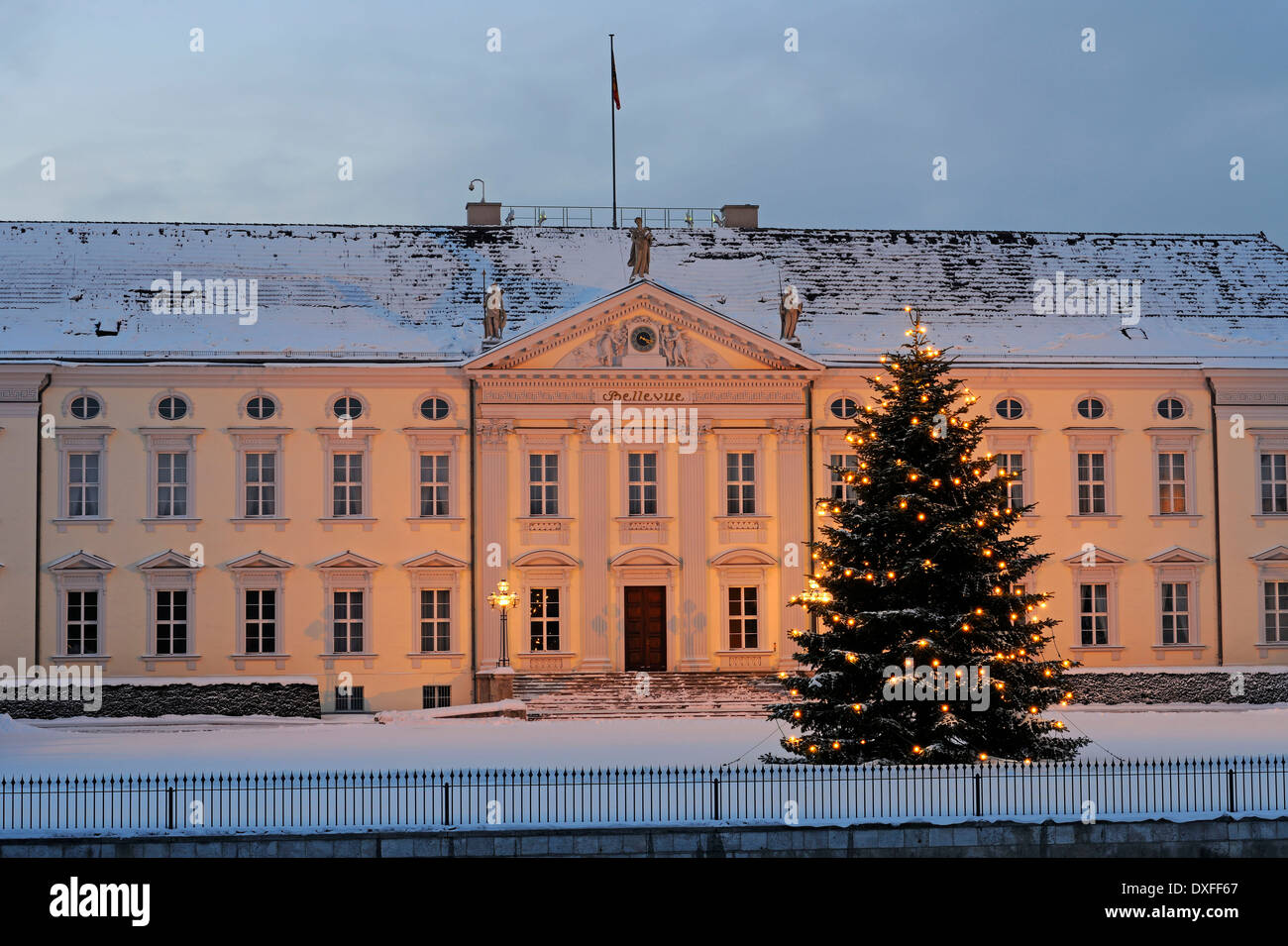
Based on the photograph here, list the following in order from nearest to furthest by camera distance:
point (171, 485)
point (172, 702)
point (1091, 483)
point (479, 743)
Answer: point (479, 743) → point (172, 702) → point (171, 485) → point (1091, 483)

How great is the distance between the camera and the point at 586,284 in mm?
45188

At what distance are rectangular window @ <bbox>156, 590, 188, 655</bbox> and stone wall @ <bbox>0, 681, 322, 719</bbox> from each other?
113 inches

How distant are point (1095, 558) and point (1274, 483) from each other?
5.47m

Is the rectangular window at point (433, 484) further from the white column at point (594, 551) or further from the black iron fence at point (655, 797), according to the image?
the black iron fence at point (655, 797)

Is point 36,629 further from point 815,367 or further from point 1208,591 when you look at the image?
point 1208,591

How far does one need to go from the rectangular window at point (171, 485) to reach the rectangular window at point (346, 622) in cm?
464

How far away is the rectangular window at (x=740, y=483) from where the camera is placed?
42.6 meters

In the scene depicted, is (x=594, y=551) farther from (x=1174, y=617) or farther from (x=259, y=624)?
(x=1174, y=617)

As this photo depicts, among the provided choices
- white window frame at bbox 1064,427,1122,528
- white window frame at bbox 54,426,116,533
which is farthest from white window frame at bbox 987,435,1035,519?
white window frame at bbox 54,426,116,533

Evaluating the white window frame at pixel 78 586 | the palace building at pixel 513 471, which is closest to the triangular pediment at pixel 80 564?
the white window frame at pixel 78 586

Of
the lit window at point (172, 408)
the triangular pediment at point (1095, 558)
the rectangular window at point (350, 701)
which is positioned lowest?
the rectangular window at point (350, 701)

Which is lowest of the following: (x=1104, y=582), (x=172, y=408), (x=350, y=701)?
(x=350, y=701)

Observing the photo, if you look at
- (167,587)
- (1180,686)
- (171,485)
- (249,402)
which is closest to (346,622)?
(167,587)
